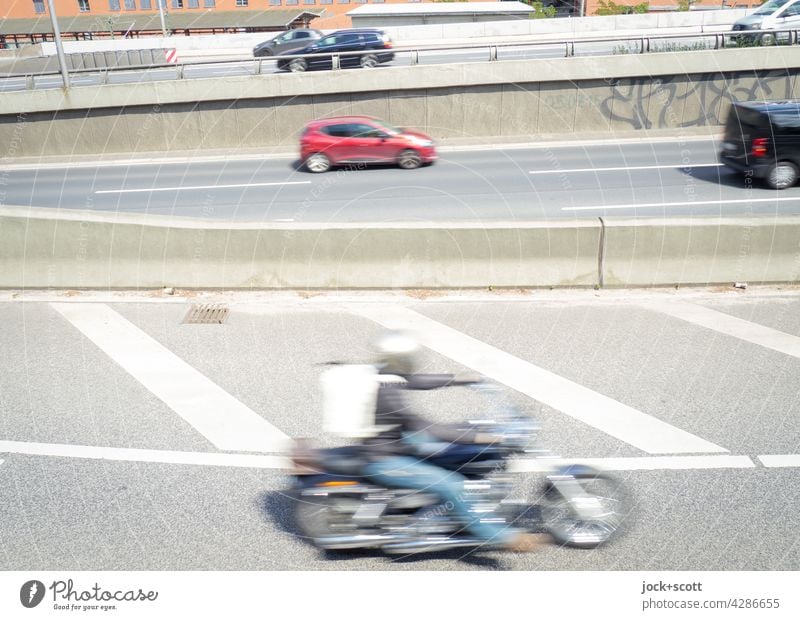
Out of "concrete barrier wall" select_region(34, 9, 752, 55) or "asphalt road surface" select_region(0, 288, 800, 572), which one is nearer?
"asphalt road surface" select_region(0, 288, 800, 572)

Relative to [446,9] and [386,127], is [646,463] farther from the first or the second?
Result: [446,9]

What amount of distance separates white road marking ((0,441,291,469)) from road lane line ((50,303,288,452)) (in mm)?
161

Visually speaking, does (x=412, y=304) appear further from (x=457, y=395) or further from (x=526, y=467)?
(x=526, y=467)

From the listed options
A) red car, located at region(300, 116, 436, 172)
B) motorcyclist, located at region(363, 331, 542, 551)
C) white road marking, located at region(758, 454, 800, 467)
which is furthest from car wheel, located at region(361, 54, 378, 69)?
motorcyclist, located at region(363, 331, 542, 551)

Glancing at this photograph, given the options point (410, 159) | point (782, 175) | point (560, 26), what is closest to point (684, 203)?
point (782, 175)

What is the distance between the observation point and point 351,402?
3.98m

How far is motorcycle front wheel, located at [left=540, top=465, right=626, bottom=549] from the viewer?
457 cm

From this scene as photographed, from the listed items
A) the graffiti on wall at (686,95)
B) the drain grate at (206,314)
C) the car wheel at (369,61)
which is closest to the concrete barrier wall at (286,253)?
the drain grate at (206,314)

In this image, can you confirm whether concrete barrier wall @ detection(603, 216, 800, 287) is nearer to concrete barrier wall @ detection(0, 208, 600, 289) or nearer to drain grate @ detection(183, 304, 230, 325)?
concrete barrier wall @ detection(0, 208, 600, 289)

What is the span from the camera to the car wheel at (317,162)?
18781 mm

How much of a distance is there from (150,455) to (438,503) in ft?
9.41

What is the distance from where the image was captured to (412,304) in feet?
30.1
